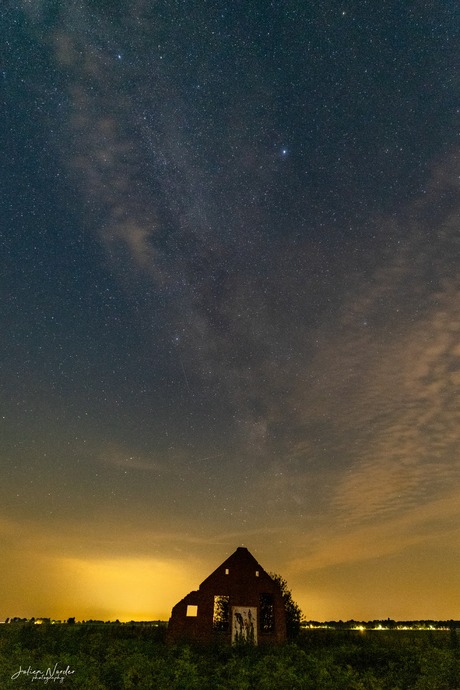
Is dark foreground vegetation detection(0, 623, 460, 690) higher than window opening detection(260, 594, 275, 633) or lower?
lower

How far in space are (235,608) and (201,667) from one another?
427 inches

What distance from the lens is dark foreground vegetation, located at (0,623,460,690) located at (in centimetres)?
1636

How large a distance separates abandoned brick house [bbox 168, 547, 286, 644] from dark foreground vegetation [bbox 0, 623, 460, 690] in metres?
2.43

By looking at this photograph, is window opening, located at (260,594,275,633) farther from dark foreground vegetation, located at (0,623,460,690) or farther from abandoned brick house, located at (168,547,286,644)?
dark foreground vegetation, located at (0,623,460,690)

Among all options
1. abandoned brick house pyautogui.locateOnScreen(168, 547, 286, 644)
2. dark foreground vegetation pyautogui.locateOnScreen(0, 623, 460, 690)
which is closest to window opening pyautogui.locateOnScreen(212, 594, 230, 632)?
abandoned brick house pyautogui.locateOnScreen(168, 547, 286, 644)

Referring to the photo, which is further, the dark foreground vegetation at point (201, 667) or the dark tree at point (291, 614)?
the dark tree at point (291, 614)

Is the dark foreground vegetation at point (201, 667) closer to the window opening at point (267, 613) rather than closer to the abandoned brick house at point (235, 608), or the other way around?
the abandoned brick house at point (235, 608)

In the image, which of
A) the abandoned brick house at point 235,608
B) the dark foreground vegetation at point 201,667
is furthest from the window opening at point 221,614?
the dark foreground vegetation at point 201,667

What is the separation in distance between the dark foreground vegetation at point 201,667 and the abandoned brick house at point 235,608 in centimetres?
243

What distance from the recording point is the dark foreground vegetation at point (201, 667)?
1636 cm

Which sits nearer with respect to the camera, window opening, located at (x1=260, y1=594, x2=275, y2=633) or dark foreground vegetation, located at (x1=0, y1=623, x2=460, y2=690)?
dark foreground vegetation, located at (x1=0, y1=623, x2=460, y2=690)

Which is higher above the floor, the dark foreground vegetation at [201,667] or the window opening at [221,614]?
the window opening at [221,614]

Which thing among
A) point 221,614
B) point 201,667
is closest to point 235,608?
point 221,614

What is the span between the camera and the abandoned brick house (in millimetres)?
29484
